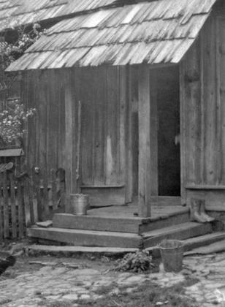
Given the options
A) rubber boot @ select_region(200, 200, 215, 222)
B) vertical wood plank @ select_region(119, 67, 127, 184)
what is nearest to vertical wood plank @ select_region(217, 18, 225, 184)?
rubber boot @ select_region(200, 200, 215, 222)

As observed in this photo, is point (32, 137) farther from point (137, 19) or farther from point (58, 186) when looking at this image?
point (137, 19)

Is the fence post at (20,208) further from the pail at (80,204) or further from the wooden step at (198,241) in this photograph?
the wooden step at (198,241)

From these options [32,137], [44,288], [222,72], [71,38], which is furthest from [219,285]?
[32,137]

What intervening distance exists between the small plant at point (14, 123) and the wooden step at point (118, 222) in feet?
8.56

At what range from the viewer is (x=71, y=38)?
9945mm

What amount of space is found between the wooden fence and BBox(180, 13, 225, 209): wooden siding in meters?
2.45

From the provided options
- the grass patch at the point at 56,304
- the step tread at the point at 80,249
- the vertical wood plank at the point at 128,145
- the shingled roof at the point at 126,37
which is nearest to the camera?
the grass patch at the point at 56,304

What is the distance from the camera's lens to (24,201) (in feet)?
33.7

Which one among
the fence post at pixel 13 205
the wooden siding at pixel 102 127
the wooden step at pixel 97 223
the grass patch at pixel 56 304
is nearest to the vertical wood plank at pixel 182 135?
the wooden siding at pixel 102 127

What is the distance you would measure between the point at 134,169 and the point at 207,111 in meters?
1.82

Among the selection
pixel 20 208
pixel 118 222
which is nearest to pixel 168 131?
pixel 118 222

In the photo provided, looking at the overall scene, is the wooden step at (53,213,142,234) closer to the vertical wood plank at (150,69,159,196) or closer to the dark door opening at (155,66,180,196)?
the vertical wood plank at (150,69,159,196)

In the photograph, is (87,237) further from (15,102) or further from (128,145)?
(15,102)

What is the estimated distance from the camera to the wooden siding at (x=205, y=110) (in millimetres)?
10031
